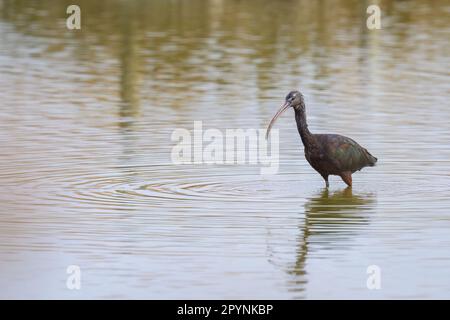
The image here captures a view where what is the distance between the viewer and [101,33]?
3541cm

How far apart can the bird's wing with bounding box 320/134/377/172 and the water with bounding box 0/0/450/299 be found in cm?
30

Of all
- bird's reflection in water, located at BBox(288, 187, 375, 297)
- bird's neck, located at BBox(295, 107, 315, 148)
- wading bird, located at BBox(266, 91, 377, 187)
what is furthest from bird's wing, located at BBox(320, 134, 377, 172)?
bird's reflection in water, located at BBox(288, 187, 375, 297)

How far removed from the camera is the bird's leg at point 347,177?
16.7m

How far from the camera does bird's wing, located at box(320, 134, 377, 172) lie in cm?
1647

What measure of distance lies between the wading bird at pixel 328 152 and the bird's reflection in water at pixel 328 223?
9.3 inches

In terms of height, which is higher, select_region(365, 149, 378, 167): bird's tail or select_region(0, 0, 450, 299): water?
select_region(365, 149, 378, 167): bird's tail

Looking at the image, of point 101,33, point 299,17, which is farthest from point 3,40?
point 299,17

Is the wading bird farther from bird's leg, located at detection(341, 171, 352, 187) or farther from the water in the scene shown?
the water

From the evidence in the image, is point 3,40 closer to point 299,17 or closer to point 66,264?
point 299,17

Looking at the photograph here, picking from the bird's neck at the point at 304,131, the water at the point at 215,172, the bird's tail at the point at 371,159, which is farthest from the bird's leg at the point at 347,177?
the bird's neck at the point at 304,131

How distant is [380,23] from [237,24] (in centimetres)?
362
